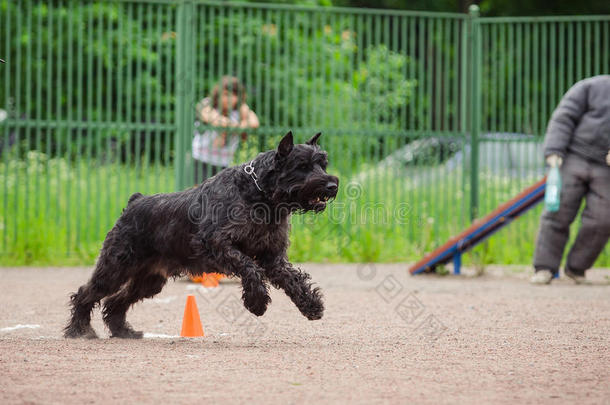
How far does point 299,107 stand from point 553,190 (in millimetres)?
4000

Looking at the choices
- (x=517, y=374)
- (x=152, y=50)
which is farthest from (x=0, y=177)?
(x=517, y=374)

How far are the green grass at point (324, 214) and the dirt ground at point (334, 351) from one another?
2320 mm

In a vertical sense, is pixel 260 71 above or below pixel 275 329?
above

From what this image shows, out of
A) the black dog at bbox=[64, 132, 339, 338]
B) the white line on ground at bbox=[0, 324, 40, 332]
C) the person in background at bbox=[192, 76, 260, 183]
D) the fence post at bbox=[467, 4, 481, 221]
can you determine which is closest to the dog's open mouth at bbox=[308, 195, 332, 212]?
the black dog at bbox=[64, 132, 339, 338]

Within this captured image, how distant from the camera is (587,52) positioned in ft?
41.4

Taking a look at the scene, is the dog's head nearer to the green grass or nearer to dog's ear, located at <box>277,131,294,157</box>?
dog's ear, located at <box>277,131,294,157</box>

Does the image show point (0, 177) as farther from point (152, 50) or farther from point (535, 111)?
point (535, 111)

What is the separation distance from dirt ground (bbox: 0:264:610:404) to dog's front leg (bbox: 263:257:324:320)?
0.21 metres

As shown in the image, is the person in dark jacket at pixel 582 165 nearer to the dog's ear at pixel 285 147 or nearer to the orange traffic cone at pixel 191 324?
the dog's ear at pixel 285 147

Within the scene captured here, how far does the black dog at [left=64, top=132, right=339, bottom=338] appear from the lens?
19.9 ft

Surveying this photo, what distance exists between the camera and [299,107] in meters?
12.4

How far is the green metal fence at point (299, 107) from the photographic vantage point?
1183 centimetres

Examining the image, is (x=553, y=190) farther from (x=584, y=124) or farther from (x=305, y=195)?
(x=305, y=195)

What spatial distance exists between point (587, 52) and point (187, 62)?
16.9 ft
